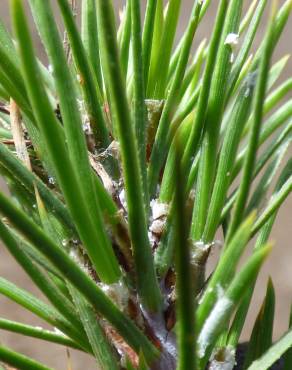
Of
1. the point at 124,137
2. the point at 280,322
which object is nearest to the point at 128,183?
the point at 124,137

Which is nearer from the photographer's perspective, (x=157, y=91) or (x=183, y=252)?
(x=183, y=252)

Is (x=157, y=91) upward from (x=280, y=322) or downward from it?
upward

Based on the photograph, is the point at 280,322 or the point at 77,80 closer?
the point at 77,80

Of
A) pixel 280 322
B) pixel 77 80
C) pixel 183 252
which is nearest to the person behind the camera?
pixel 183 252

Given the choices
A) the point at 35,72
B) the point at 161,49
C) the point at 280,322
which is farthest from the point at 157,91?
the point at 280,322

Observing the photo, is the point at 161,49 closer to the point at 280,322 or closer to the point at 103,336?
the point at 103,336

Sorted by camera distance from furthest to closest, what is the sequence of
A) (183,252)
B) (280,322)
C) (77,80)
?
(280,322)
(77,80)
(183,252)

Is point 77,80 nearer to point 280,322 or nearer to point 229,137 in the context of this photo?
point 229,137
